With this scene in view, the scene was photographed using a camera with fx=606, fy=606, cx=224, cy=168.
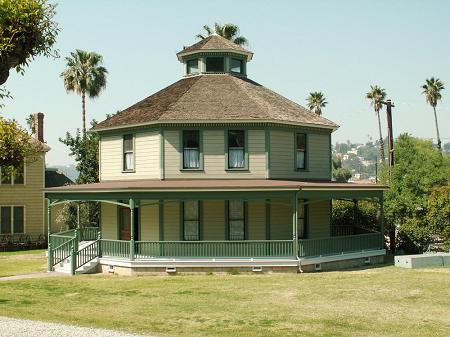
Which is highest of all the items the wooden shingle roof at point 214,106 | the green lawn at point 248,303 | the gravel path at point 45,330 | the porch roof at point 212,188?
the wooden shingle roof at point 214,106

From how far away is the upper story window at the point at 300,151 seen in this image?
29219 millimetres

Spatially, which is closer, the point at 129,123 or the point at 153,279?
the point at 153,279

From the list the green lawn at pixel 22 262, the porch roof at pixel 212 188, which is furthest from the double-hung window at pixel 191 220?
the green lawn at pixel 22 262

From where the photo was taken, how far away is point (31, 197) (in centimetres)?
4259

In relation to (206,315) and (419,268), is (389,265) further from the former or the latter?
(206,315)

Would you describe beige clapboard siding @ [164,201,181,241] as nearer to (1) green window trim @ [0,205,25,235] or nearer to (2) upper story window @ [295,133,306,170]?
(2) upper story window @ [295,133,306,170]

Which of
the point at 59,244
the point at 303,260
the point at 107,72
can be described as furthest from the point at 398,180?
the point at 107,72

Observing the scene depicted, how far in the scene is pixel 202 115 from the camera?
91.0ft

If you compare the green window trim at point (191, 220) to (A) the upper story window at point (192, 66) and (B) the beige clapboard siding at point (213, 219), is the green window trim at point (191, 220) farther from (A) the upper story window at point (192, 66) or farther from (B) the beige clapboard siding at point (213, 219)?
(A) the upper story window at point (192, 66)

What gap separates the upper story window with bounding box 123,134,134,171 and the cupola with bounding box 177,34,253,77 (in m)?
6.08

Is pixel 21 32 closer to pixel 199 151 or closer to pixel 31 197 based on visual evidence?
pixel 199 151

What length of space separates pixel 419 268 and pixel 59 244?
54.1ft

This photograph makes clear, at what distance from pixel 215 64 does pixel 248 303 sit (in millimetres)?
17567

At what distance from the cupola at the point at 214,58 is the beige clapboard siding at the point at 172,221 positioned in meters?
9.07
